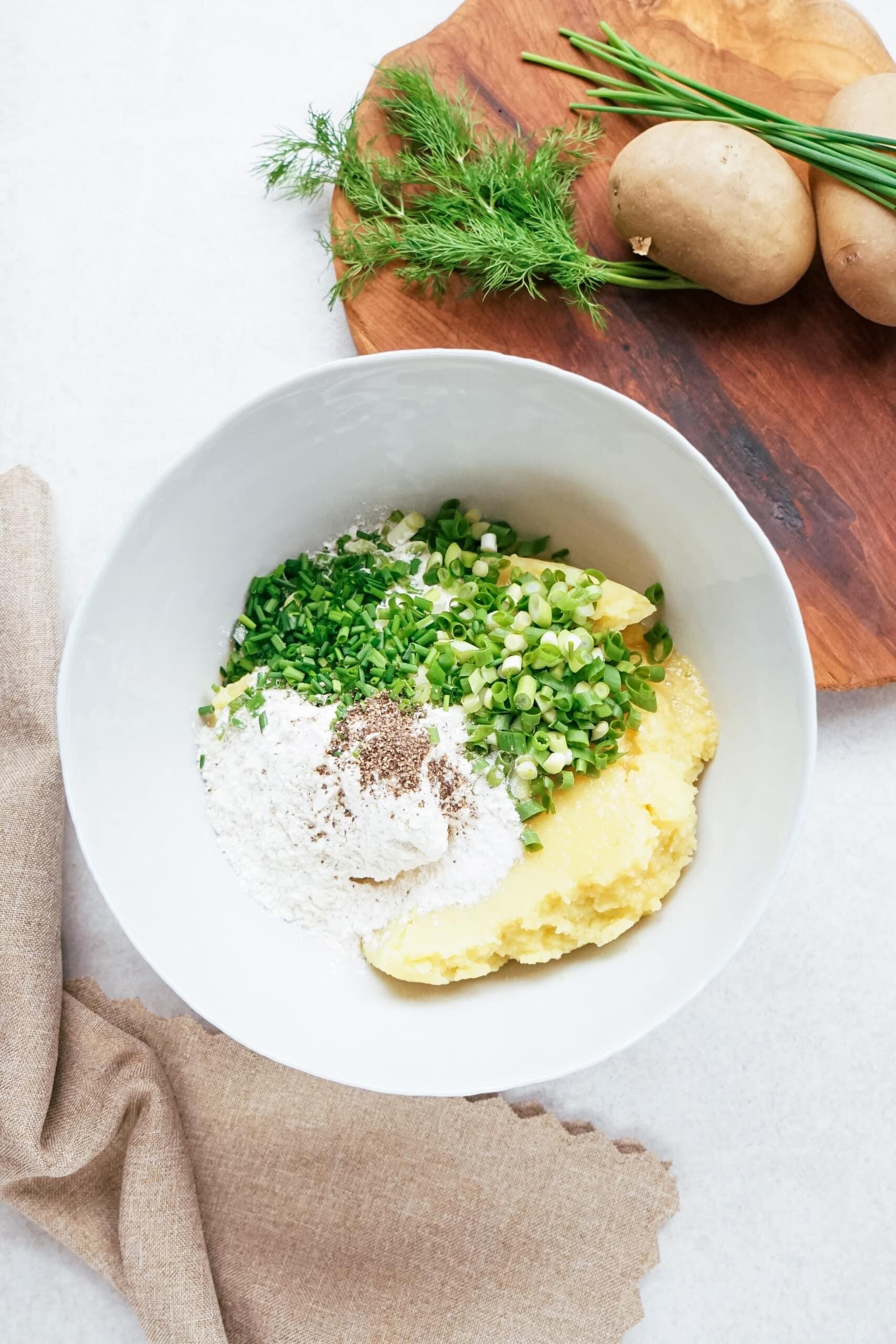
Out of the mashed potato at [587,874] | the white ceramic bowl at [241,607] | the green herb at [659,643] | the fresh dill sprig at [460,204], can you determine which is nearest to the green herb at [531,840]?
the mashed potato at [587,874]

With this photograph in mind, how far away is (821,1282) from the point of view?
1.98 m

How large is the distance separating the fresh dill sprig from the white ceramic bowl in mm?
385

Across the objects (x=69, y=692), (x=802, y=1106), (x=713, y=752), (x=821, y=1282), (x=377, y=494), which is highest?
(x=377, y=494)

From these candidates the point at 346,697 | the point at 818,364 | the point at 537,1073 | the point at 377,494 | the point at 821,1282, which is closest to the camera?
the point at 537,1073

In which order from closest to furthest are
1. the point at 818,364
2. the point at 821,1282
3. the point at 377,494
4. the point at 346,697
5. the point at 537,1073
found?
the point at 537,1073, the point at 346,697, the point at 377,494, the point at 818,364, the point at 821,1282

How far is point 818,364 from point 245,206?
1.21 m

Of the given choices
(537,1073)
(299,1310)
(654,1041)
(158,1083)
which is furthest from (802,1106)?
(158,1083)

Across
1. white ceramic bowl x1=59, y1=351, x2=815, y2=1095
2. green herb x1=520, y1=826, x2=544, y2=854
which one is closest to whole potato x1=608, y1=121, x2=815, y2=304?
white ceramic bowl x1=59, y1=351, x2=815, y2=1095

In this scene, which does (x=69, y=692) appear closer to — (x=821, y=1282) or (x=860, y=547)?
(x=860, y=547)

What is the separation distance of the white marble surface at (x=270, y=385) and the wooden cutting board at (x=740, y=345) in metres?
0.20

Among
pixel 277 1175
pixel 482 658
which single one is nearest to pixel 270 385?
pixel 482 658

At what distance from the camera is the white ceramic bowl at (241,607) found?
1.46 metres

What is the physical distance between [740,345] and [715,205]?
27 centimetres

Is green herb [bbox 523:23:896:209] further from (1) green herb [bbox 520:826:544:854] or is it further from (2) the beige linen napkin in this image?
(2) the beige linen napkin
